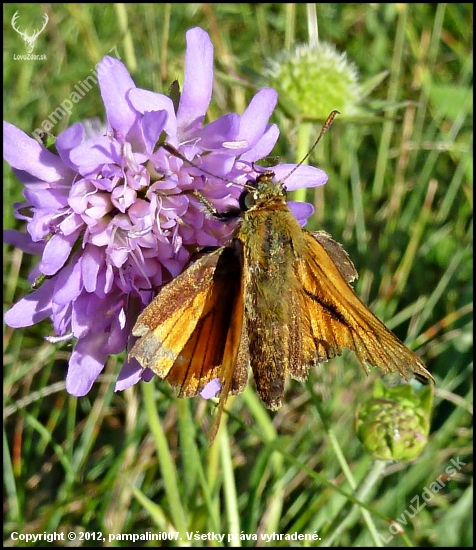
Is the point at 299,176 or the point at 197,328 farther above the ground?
the point at 299,176

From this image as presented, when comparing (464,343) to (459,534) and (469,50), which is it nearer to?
(459,534)

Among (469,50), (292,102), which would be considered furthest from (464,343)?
(469,50)

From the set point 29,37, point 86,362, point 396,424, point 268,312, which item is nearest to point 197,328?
point 268,312

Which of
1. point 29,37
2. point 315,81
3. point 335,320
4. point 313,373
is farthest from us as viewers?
point 29,37

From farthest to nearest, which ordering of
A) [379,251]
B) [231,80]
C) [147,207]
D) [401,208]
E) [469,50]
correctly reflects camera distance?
1. [469,50]
2. [401,208]
3. [379,251]
4. [231,80]
5. [147,207]

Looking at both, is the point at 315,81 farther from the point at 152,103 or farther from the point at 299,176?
the point at 152,103

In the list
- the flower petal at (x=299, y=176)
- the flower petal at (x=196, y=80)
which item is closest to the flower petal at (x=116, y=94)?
the flower petal at (x=196, y=80)

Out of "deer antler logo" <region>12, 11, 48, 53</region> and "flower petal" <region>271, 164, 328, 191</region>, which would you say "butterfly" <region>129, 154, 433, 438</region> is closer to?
"flower petal" <region>271, 164, 328, 191</region>

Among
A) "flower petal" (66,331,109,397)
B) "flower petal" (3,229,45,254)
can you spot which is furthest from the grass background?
"flower petal" (3,229,45,254)
